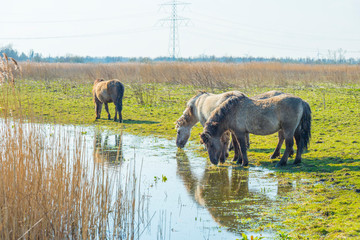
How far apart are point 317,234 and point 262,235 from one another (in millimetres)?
639

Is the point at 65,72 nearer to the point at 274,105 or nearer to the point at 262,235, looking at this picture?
the point at 274,105

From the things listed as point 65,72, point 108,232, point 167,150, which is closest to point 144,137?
point 167,150

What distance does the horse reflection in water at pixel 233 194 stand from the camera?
594 cm

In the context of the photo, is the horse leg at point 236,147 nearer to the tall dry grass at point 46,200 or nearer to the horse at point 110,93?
the tall dry grass at point 46,200

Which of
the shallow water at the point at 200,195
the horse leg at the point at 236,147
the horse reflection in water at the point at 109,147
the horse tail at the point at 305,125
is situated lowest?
the shallow water at the point at 200,195

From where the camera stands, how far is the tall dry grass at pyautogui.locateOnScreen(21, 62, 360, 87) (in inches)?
934

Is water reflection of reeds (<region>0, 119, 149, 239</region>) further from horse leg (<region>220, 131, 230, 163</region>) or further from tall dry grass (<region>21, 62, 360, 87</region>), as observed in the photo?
tall dry grass (<region>21, 62, 360, 87</region>)

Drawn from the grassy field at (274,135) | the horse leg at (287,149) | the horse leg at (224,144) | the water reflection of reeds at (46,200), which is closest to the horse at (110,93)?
the grassy field at (274,135)

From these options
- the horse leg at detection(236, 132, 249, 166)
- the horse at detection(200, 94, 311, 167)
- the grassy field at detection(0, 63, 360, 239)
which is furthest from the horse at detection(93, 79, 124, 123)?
the horse leg at detection(236, 132, 249, 166)

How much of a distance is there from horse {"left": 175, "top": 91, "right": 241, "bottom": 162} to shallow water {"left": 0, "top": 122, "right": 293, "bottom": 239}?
1.72 ft

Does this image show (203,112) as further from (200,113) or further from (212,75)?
(212,75)

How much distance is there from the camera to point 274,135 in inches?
475

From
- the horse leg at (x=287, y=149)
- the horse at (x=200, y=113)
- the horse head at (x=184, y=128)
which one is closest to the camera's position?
the horse leg at (x=287, y=149)

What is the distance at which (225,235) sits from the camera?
541 centimetres
